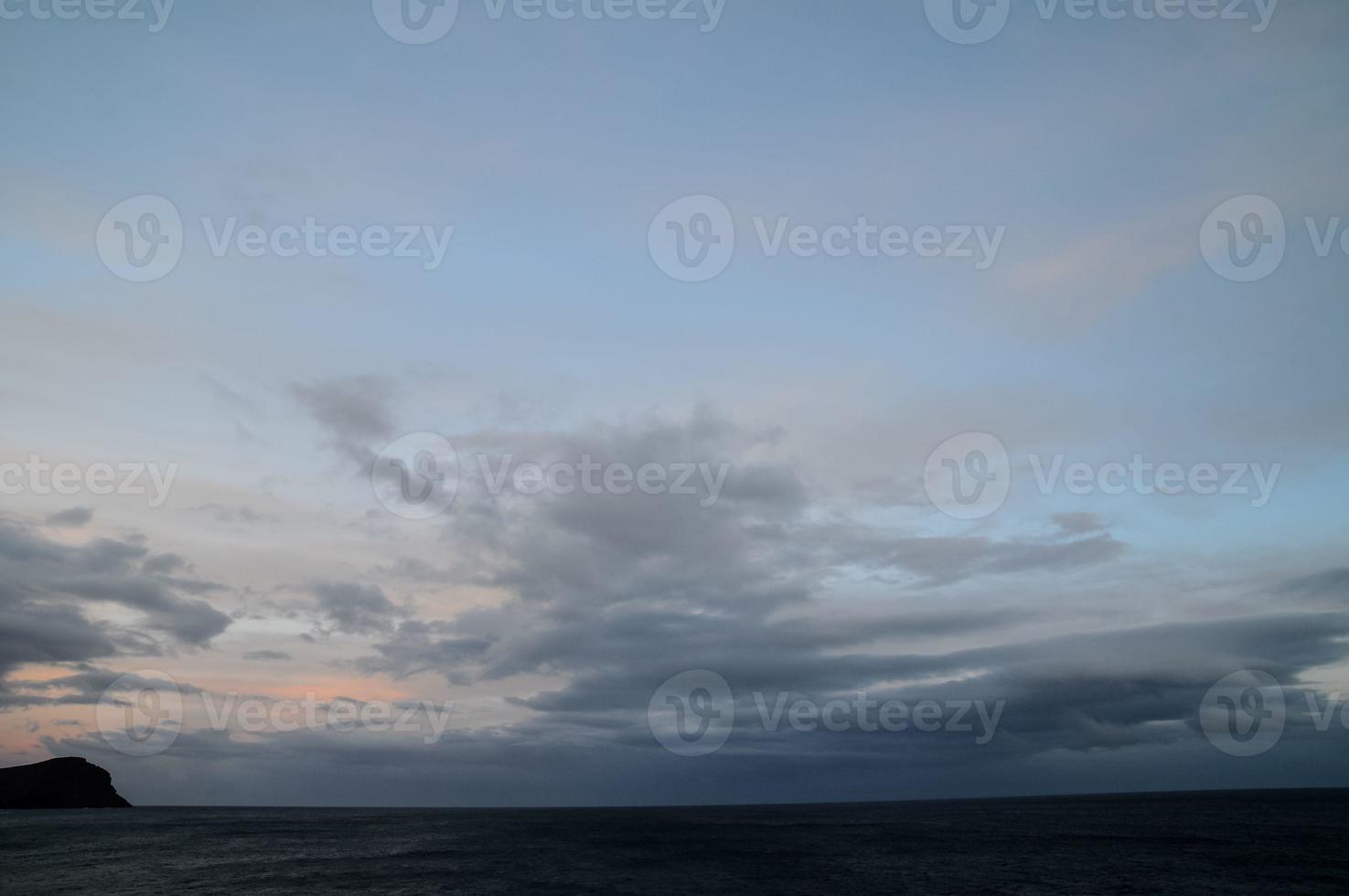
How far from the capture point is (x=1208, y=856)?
101812 mm

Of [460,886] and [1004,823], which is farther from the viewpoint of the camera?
[1004,823]

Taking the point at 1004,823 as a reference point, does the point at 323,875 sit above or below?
above

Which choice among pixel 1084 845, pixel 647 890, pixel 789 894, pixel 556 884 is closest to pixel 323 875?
pixel 556 884

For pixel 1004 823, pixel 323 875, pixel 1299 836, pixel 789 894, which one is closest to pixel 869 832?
pixel 1004 823

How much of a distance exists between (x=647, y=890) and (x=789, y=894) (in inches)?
530

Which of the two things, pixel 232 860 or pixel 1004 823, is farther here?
pixel 1004 823

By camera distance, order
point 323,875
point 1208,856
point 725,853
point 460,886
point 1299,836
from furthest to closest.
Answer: point 1299,836 < point 725,853 < point 1208,856 < point 323,875 < point 460,886

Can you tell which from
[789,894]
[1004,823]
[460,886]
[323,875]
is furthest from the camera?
[1004,823]

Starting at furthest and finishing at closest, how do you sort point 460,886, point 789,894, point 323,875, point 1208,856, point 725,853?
1. point 725,853
2. point 1208,856
3. point 323,875
4. point 460,886
5. point 789,894

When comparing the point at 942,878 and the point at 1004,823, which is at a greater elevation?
the point at 942,878

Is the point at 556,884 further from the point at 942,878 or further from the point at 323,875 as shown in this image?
the point at 942,878

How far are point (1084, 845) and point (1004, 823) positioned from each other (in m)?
75.2

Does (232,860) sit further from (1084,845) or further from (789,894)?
(1084,845)

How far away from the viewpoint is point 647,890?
77.9 m
